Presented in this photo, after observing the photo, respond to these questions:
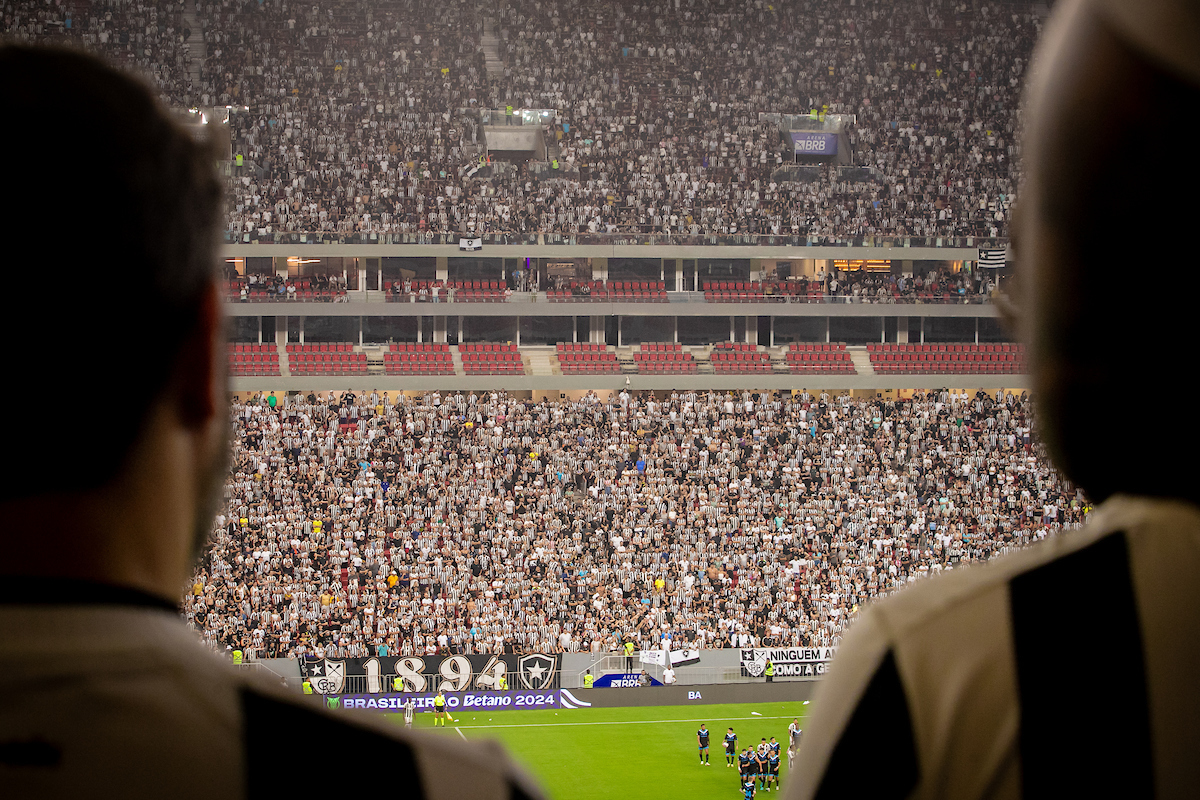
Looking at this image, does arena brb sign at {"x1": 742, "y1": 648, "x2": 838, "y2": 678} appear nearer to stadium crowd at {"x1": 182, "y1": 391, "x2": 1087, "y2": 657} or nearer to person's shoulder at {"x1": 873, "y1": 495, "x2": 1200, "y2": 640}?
stadium crowd at {"x1": 182, "y1": 391, "x2": 1087, "y2": 657}

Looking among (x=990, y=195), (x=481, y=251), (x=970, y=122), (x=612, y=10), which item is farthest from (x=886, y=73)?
(x=481, y=251)

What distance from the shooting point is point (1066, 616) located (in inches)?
A: 33.7

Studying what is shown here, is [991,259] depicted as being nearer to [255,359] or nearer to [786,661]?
[786,661]

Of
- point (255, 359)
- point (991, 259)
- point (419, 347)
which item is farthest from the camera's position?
point (991, 259)

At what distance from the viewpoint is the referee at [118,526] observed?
84 cm

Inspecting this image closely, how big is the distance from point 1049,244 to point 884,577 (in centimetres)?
3082

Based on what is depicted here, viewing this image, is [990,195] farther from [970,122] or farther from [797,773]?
[797,773]

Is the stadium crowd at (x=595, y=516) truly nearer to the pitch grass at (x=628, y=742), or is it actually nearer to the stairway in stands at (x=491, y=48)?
the pitch grass at (x=628, y=742)

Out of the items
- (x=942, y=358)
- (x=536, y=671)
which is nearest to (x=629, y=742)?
(x=536, y=671)

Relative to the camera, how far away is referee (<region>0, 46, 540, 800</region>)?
84 centimetres

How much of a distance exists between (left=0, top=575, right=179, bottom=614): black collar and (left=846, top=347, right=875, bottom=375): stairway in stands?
38.6 m

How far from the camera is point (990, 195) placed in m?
42.8

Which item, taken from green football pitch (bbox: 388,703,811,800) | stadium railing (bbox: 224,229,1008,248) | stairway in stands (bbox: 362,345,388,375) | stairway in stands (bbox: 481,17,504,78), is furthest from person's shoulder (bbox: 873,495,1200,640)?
stairway in stands (bbox: 481,17,504,78)

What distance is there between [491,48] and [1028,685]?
49.9 meters
